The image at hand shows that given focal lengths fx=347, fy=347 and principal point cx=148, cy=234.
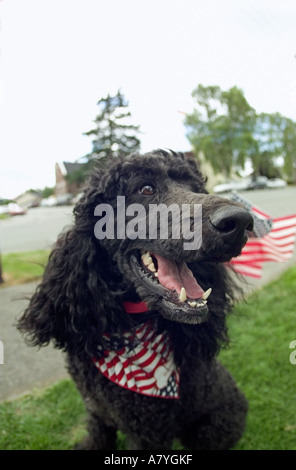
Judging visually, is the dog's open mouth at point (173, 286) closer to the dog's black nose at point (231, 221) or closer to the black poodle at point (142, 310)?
the black poodle at point (142, 310)

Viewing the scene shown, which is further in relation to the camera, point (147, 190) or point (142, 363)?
point (142, 363)

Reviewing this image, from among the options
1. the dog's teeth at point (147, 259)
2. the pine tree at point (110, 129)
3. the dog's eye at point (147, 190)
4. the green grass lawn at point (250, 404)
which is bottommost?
the green grass lawn at point (250, 404)

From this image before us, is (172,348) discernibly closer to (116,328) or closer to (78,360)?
(116,328)

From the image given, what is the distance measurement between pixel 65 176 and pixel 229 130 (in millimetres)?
22890

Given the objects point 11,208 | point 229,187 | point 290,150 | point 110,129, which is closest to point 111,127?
point 110,129

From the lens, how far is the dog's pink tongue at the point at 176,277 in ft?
4.50

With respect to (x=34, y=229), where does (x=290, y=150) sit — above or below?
above

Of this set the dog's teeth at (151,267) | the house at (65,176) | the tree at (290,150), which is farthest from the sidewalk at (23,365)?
the tree at (290,150)

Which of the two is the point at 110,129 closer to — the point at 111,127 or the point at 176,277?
the point at 111,127

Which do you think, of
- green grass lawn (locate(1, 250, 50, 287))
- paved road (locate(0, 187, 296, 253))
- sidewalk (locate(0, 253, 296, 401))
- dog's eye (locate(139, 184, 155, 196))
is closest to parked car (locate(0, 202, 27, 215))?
sidewalk (locate(0, 253, 296, 401))

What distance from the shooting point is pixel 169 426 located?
68.6 inches

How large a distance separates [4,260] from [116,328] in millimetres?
5186

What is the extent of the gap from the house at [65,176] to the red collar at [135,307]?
1.43 meters

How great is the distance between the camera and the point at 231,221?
1.10m
